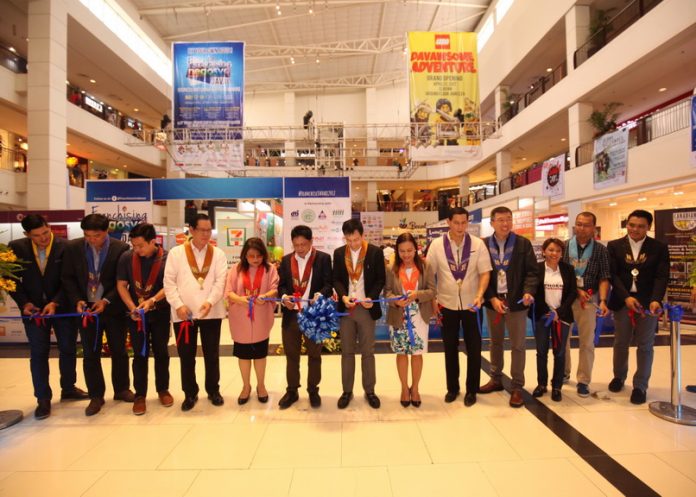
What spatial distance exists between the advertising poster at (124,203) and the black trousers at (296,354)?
513 centimetres

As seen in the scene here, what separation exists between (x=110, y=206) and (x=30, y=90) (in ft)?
21.5

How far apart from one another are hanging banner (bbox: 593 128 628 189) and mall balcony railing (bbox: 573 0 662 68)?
2.71 m

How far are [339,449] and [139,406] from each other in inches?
73.2

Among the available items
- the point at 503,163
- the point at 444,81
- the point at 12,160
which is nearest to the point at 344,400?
the point at 444,81

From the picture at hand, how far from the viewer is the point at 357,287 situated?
3408 millimetres

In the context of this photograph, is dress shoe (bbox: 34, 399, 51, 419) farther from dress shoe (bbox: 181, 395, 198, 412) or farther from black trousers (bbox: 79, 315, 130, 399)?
dress shoe (bbox: 181, 395, 198, 412)

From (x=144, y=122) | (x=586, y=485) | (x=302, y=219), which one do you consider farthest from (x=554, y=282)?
(x=144, y=122)

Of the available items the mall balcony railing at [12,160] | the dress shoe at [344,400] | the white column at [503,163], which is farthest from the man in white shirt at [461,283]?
the white column at [503,163]

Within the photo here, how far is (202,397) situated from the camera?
3.79m

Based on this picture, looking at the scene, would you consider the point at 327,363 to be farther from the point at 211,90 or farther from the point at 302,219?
the point at 211,90

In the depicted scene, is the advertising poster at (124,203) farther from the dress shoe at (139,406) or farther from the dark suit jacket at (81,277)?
the dress shoe at (139,406)

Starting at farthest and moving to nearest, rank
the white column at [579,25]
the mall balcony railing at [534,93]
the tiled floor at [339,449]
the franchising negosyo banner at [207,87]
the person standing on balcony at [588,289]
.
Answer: the mall balcony railing at [534,93]
the white column at [579,25]
the franchising negosyo banner at [207,87]
the person standing on balcony at [588,289]
the tiled floor at [339,449]

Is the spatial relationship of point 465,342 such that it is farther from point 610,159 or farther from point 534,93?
point 534,93

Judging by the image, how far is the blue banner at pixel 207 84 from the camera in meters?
9.34
